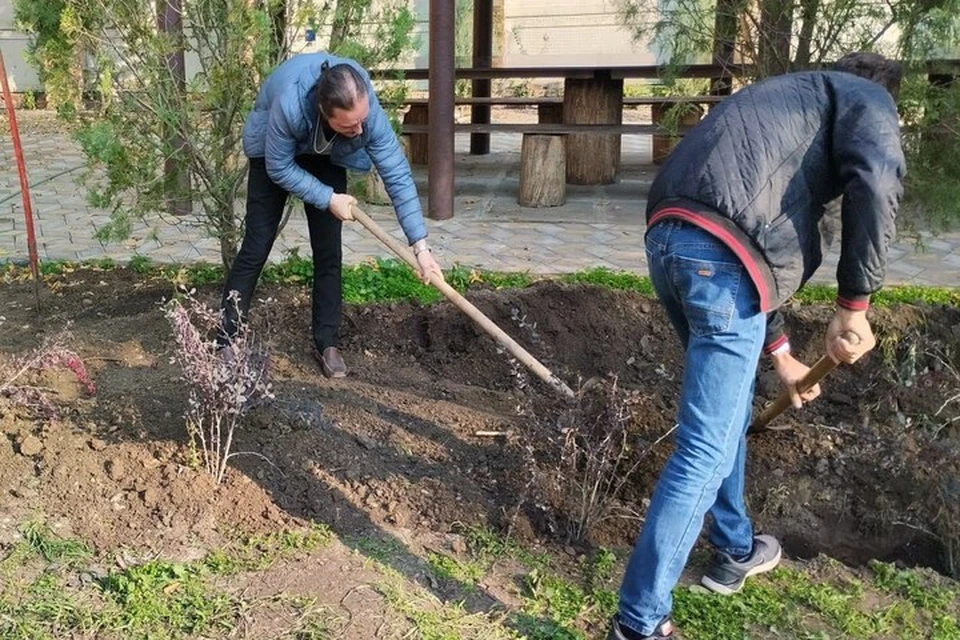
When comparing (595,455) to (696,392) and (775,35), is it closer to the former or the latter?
(696,392)

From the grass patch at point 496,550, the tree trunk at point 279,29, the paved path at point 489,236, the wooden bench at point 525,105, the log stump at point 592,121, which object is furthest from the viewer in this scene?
the wooden bench at point 525,105

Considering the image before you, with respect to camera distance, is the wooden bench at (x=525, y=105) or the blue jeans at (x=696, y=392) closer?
the blue jeans at (x=696, y=392)

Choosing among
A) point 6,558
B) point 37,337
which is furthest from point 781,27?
point 6,558

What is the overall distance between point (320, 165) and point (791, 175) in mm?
2329

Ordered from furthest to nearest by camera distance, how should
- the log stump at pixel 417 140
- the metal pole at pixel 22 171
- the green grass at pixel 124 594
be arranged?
the log stump at pixel 417 140, the metal pole at pixel 22 171, the green grass at pixel 124 594


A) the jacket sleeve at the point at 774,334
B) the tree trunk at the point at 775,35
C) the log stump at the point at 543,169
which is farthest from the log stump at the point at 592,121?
the jacket sleeve at the point at 774,334

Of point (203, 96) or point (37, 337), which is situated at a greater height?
point (203, 96)

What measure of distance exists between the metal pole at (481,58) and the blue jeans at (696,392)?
347 inches

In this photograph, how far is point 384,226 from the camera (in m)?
7.41

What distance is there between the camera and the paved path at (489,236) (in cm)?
615

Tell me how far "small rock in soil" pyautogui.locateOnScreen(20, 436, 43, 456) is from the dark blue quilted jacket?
2243 mm

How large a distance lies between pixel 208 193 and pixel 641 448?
266cm

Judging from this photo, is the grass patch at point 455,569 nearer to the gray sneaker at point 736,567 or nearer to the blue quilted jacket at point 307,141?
the gray sneaker at point 736,567

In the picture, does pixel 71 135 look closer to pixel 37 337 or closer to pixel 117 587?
pixel 37 337
